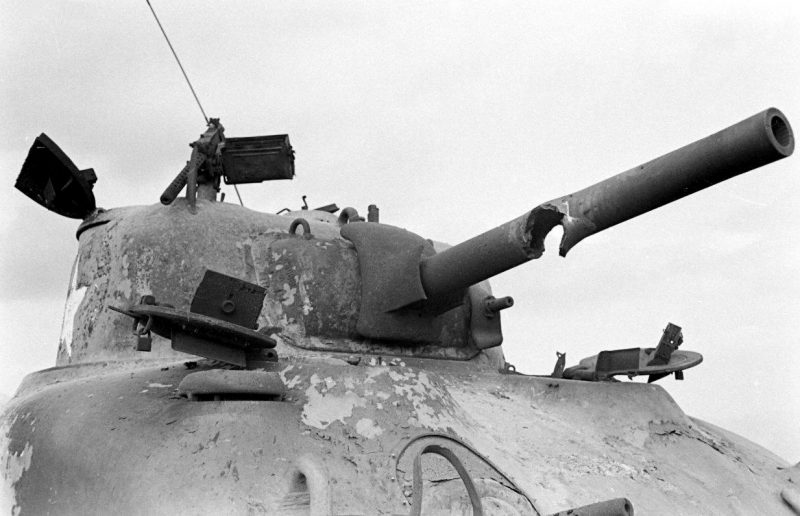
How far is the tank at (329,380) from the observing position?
12.8ft

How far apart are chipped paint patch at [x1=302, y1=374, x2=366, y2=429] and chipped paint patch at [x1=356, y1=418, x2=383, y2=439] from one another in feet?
0.26

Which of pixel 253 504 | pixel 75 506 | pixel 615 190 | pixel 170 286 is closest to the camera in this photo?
pixel 253 504

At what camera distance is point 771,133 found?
12.5ft

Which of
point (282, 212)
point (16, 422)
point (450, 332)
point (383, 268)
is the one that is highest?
point (282, 212)

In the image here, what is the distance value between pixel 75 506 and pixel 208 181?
2660 mm

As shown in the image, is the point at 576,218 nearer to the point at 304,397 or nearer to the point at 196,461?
the point at 304,397

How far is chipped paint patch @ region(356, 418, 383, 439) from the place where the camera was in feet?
13.7

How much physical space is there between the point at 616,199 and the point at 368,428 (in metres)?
1.77

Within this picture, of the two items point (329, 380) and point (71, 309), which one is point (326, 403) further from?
point (71, 309)

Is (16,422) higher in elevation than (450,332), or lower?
lower

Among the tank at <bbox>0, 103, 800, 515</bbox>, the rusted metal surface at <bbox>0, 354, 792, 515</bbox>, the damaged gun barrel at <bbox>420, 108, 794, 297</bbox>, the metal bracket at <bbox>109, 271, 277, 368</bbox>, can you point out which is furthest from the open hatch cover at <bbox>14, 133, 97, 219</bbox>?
the damaged gun barrel at <bbox>420, 108, 794, 297</bbox>

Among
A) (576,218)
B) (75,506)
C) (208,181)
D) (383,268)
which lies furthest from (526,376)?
(75,506)

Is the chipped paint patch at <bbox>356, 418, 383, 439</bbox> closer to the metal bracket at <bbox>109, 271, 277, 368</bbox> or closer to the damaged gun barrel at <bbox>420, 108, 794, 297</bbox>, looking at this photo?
the metal bracket at <bbox>109, 271, 277, 368</bbox>

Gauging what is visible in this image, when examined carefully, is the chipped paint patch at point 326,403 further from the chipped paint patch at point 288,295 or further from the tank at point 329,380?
the chipped paint patch at point 288,295
